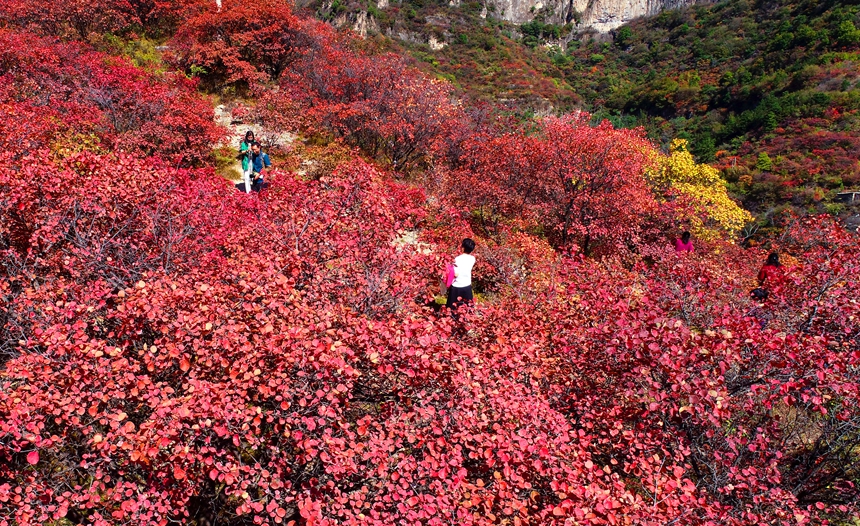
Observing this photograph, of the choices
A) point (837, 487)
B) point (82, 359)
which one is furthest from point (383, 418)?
point (837, 487)

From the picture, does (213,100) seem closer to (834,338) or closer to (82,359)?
(82,359)

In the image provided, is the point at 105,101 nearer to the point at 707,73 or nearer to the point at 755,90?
the point at 755,90

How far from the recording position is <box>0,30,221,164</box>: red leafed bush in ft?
36.3

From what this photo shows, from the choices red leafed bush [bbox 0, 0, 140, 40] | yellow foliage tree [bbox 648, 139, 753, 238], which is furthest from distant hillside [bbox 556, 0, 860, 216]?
red leafed bush [bbox 0, 0, 140, 40]

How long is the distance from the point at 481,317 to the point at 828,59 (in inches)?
3891

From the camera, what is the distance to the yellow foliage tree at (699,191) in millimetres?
17953

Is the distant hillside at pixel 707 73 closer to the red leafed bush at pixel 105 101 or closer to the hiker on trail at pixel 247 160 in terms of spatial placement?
the red leafed bush at pixel 105 101

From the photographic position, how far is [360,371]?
425 cm

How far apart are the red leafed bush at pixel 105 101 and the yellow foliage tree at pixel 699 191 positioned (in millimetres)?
16508

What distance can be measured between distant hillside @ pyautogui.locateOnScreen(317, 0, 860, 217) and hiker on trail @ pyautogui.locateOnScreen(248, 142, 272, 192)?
143 feet

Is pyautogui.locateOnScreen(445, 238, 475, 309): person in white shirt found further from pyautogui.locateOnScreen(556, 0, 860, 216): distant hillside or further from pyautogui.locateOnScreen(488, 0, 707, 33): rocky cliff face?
pyautogui.locateOnScreen(488, 0, 707, 33): rocky cliff face

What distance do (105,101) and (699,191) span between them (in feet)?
66.6

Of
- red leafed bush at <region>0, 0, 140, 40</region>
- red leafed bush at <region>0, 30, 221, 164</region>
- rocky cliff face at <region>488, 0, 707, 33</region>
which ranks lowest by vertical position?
red leafed bush at <region>0, 30, 221, 164</region>

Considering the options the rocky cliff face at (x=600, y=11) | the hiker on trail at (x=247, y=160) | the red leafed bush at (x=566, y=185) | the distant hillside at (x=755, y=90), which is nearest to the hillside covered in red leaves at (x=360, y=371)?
the hiker on trail at (x=247, y=160)
